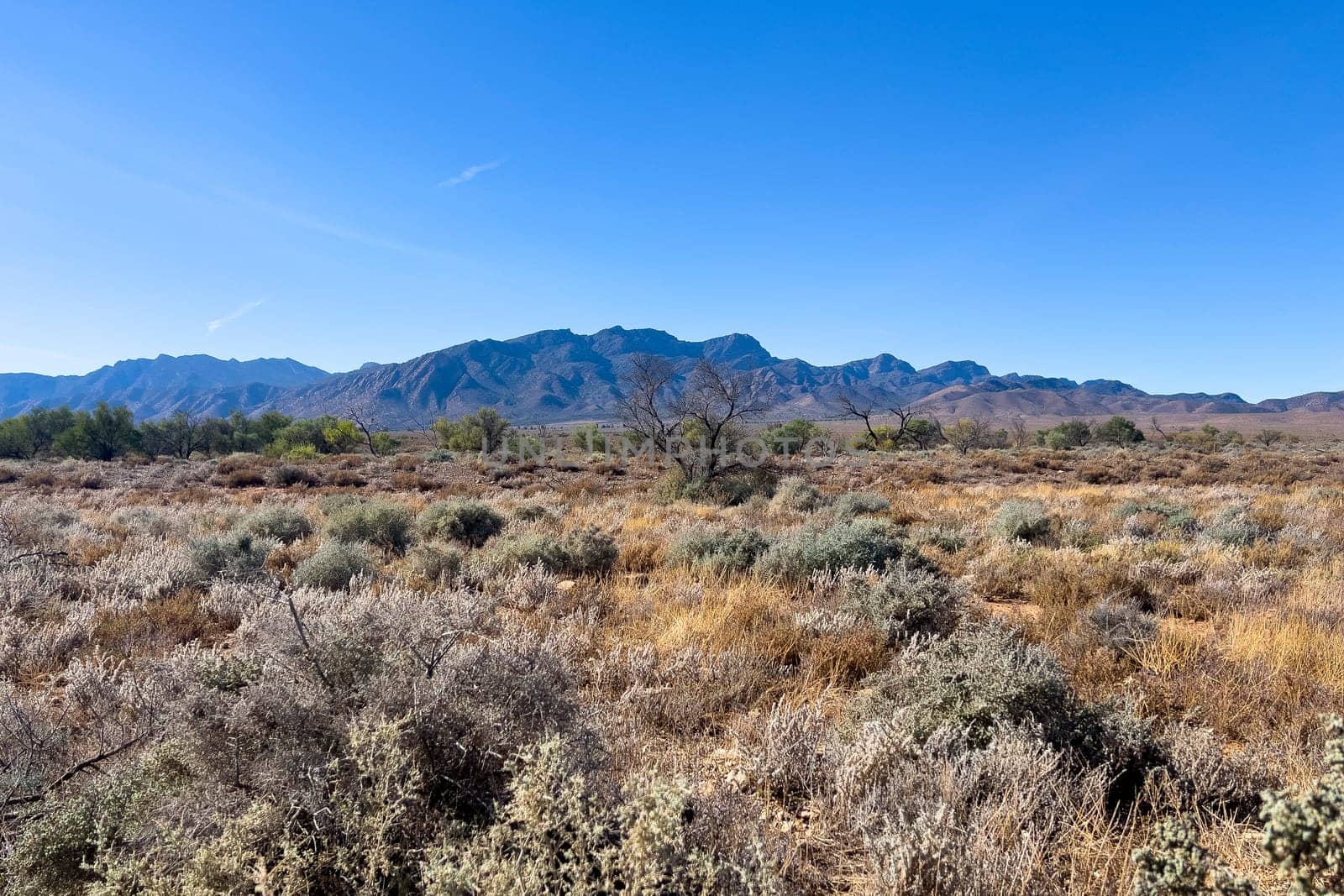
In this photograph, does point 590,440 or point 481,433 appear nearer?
point 590,440

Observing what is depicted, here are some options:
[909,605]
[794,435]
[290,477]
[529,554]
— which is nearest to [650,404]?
[290,477]

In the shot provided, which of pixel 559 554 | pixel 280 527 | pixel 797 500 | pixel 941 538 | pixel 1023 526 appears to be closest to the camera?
pixel 559 554

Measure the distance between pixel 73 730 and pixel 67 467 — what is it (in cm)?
3014

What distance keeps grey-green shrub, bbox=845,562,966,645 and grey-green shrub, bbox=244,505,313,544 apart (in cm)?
Answer: 785

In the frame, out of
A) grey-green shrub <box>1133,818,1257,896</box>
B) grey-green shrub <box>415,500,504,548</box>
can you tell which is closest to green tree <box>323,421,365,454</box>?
grey-green shrub <box>415,500,504,548</box>

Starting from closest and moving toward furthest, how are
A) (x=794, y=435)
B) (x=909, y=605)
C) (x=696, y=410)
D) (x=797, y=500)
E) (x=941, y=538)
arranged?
(x=909, y=605) → (x=941, y=538) → (x=797, y=500) → (x=696, y=410) → (x=794, y=435)

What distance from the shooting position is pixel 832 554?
663 cm

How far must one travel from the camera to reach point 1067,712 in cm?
291

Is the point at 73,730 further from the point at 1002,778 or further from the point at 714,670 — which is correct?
the point at 1002,778

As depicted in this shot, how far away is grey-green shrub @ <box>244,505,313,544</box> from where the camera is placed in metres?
8.73

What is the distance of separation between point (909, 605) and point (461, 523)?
6.92 meters

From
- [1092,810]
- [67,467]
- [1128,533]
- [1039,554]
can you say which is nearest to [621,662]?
[1092,810]

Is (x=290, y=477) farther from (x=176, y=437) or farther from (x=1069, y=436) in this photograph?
(x=1069, y=436)

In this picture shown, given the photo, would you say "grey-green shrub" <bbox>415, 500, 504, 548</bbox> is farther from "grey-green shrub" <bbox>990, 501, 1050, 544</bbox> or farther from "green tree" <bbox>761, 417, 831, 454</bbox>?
"green tree" <bbox>761, 417, 831, 454</bbox>
